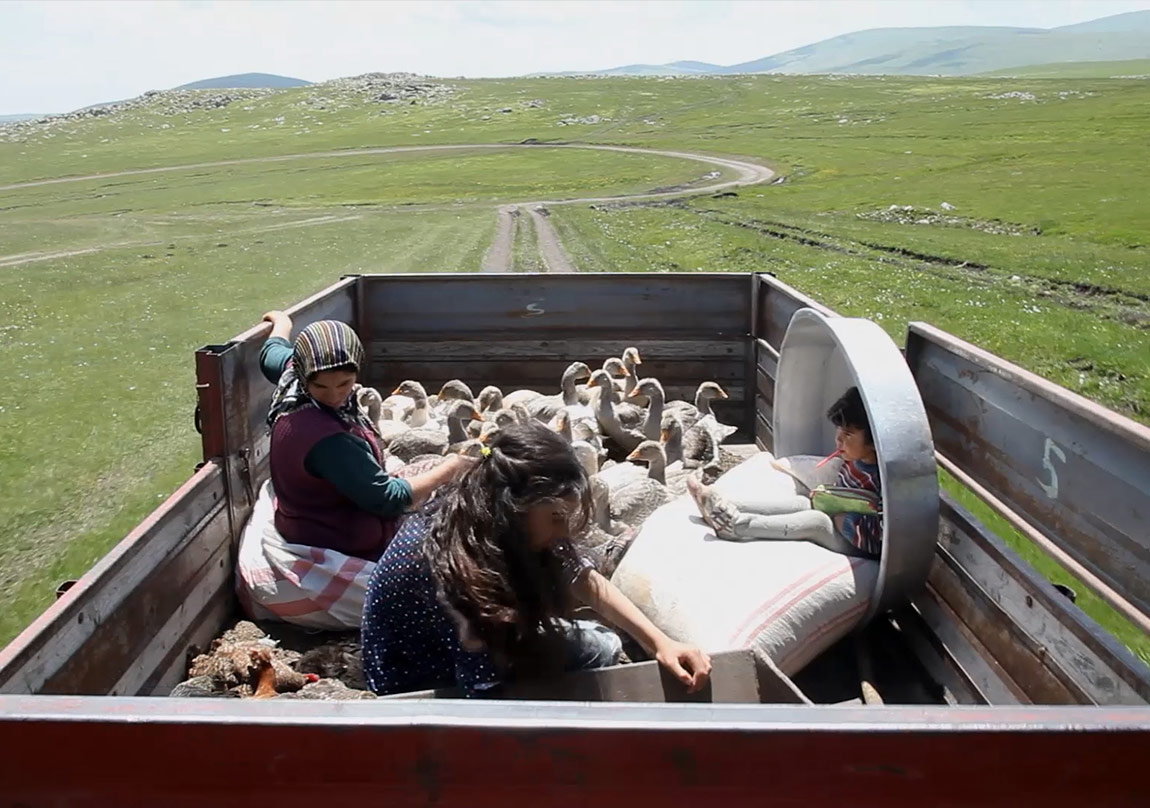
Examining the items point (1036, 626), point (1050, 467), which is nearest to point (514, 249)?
point (1050, 467)

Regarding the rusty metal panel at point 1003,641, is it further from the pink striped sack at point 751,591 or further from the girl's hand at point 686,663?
the girl's hand at point 686,663

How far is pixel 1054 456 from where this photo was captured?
11.9ft

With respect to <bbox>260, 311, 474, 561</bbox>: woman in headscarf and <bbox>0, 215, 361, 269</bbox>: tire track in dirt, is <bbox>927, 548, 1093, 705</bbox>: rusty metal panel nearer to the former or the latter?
<bbox>260, 311, 474, 561</bbox>: woman in headscarf

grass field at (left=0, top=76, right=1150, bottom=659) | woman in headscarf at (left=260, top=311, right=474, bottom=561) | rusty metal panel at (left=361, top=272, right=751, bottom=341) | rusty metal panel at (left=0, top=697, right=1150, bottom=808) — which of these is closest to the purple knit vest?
woman in headscarf at (left=260, top=311, right=474, bottom=561)

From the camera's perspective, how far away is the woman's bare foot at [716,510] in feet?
15.0

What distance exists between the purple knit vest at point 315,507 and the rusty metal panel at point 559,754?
7.81ft

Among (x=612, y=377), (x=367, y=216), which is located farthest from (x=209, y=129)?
(x=612, y=377)

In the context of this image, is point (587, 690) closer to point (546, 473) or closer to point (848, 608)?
point (546, 473)

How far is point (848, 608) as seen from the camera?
4.13 m

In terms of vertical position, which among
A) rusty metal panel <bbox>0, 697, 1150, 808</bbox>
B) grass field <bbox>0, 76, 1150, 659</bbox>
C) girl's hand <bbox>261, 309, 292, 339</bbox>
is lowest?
grass field <bbox>0, 76, 1150, 659</bbox>

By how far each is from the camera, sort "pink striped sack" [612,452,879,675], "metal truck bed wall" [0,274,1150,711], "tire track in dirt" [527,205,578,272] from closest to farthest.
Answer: "metal truck bed wall" [0,274,1150,711] < "pink striped sack" [612,452,879,675] < "tire track in dirt" [527,205,578,272]

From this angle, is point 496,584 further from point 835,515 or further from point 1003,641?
point 835,515

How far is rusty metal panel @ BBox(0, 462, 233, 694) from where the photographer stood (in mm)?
2830

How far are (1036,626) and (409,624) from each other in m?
2.10
